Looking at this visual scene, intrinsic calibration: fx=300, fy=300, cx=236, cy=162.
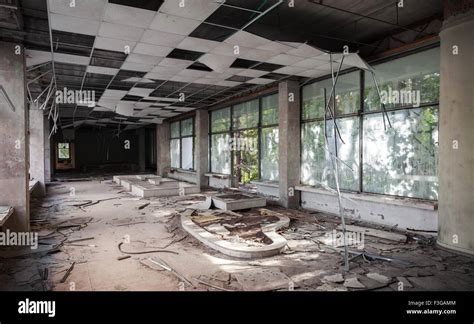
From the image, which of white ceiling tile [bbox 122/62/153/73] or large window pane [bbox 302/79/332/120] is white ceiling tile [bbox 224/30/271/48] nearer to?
white ceiling tile [bbox 122/62/153/73]

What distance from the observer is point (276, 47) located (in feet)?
18.6

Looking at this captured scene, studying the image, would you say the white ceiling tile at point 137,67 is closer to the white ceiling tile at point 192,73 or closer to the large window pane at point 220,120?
the white ceiling tile at point 192,73

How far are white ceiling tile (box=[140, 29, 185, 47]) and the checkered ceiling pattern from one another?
16mm

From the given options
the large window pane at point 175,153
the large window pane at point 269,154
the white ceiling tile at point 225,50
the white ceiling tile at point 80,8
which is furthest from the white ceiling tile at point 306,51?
the large window pane at point 175,153

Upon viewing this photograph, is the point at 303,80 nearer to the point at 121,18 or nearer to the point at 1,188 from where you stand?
the point at 121,18

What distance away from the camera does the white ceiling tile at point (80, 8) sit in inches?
154

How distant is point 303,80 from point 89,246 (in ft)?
21.2

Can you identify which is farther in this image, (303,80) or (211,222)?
(303,80)

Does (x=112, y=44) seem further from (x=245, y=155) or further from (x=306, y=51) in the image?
(x=245, y=155)

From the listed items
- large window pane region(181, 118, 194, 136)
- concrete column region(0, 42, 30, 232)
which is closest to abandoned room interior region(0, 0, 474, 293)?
concrete column region(0, 42, 30, 232)

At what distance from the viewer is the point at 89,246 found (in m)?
5.04

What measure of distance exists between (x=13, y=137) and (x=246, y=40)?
450 centimetres

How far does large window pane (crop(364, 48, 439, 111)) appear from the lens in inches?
215
